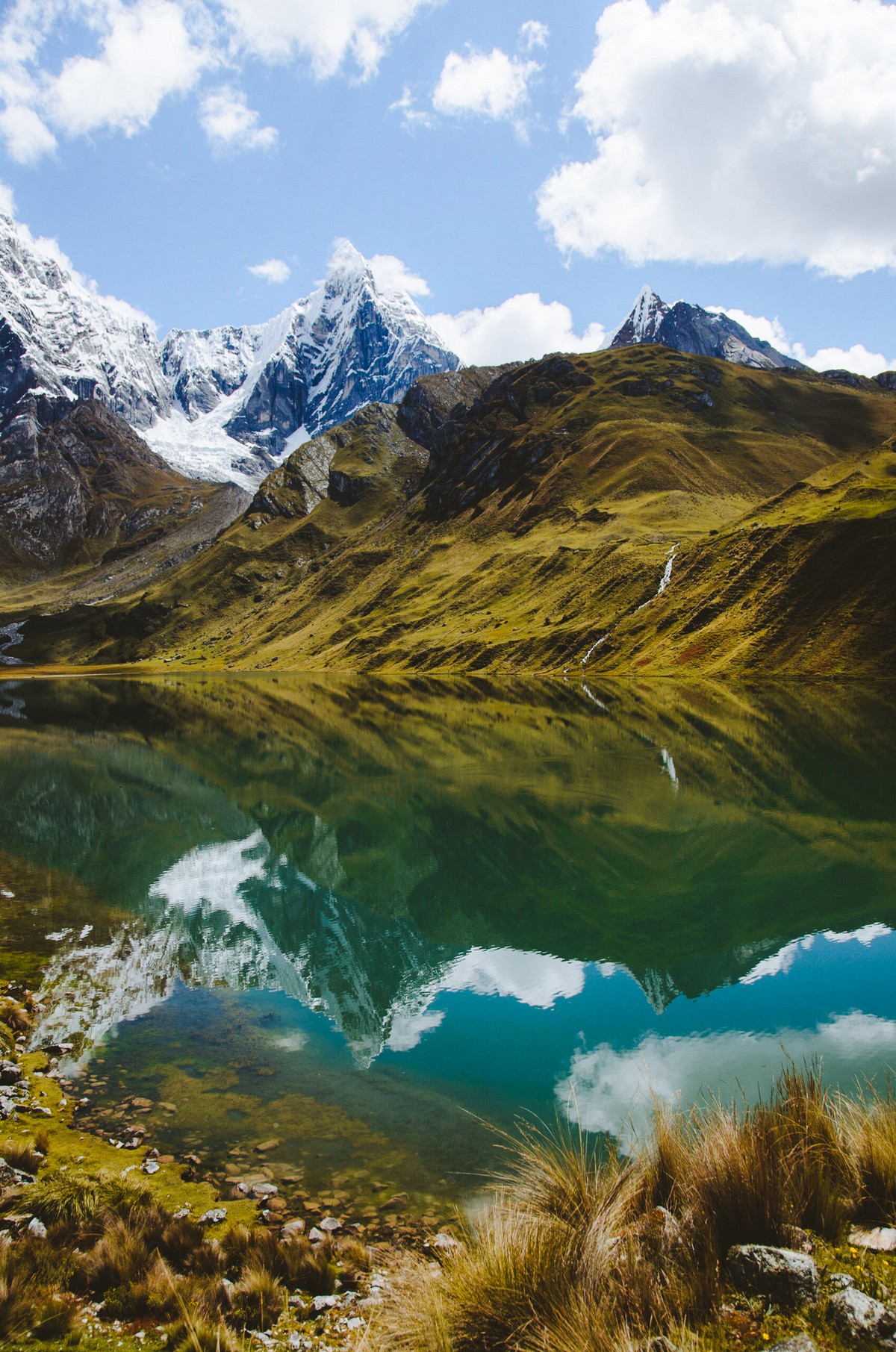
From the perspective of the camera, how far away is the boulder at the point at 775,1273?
6.88m

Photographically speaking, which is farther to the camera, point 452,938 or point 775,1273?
point 452,938

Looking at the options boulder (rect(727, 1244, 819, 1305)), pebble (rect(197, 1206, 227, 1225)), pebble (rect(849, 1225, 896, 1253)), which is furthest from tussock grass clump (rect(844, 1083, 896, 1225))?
pebble (rect(197, 1206, 227, 1225))

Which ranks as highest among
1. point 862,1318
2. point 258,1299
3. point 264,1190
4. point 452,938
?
point 452,938

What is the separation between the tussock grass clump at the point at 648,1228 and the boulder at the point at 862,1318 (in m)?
1.08

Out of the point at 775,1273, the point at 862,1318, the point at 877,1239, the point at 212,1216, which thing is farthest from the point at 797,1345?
the point at 212,1216

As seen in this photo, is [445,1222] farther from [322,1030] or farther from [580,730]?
[580,730]

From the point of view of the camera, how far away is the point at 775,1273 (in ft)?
23.2

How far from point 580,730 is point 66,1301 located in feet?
208

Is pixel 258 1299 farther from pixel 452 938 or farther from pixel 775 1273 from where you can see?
pixel 452 938

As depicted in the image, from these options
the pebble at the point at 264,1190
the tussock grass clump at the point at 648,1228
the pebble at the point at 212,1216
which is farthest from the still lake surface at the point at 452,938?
the tussock grass clump at the point at 648,1228

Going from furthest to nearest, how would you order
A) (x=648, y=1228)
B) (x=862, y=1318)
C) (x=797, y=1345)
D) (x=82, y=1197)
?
(x=82, y=1197) < (x=648, y=1228) < (x=862, y=1318) < (x=797, y=1345)

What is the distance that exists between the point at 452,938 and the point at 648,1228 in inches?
722

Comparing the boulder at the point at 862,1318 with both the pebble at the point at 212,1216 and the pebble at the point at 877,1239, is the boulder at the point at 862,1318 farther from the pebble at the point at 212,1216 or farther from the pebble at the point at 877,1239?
the pebble at the point at 212,1216

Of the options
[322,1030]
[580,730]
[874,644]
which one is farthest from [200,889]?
[874,644]
